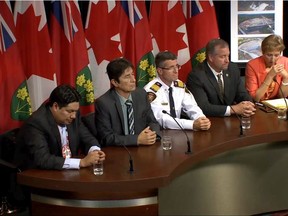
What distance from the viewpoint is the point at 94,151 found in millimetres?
3314

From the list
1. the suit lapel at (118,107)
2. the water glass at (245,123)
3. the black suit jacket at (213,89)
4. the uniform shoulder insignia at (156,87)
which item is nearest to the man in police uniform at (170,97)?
the uniform shoulder insignia at (156,87)

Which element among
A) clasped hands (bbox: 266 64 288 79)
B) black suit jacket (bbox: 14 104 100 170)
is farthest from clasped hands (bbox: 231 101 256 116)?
black suit jacket (bbox: 14 104 100 170)

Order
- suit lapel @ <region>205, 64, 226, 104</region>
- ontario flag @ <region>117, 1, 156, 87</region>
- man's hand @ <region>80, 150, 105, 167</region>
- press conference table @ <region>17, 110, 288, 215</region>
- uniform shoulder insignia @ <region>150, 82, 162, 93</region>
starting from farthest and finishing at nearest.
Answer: ontario flag @ <region>117, 1, 156, 87</region> < suit lapel @ <region>205, 64, 226, 104</region> < uniform shoulder insignia @ <region>150, 82, 162, 93</region> < man's hand @ <region>80, 150, 105, 167</region> < press conference table @ <region>17, 110, 288, 215</region>

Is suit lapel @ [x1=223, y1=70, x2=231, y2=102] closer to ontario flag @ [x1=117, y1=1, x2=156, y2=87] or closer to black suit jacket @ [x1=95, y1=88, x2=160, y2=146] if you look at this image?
ontario flag @ [x1=117, y1=1, x2=156, y2=87]

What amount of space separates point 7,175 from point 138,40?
1836 millimetres

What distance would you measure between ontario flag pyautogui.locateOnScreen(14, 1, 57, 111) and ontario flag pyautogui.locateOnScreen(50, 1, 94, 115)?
16cm

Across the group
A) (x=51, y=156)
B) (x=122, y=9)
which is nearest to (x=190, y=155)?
(x=51, y=156)

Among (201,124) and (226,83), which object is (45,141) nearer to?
(201,124)

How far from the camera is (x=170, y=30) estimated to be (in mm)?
5258

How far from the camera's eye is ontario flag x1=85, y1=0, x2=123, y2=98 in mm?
4844

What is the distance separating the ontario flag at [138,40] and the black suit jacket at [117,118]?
1.08 m

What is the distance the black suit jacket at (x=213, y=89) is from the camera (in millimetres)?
4480

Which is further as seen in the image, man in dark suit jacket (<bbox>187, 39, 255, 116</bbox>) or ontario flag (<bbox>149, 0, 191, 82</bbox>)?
ontario flag (<bbox>149, 0, 191, 82</bbox>)

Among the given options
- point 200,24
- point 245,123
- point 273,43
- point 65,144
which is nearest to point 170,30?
point 200,24
